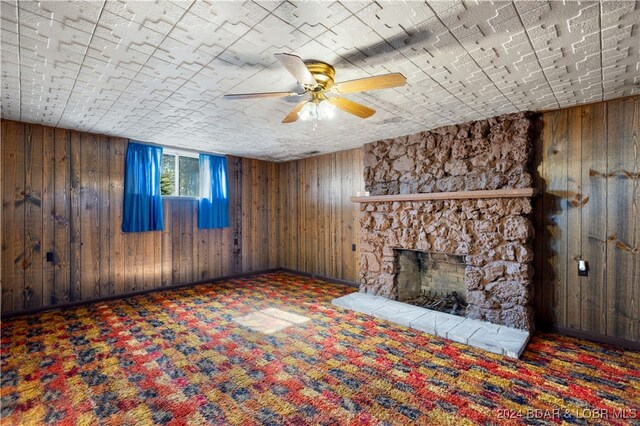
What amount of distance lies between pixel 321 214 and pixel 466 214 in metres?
2.77

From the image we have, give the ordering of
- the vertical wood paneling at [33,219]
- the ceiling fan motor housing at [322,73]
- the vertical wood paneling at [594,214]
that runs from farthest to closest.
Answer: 1. the vertical wood paneling at [33,219]
2. the vertical wood paneling at [594,214]
3. the ceiling fan motor housing at [322,73]

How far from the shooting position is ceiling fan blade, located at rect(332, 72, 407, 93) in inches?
74.6

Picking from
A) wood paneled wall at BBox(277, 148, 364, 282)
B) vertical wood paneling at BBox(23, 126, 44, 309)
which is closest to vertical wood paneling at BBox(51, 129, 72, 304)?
vertical wood paneling at BBox(23, 126, 44, 309)

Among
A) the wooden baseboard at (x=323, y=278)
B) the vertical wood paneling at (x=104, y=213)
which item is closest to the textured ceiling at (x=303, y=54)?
the vertical wood paneling at (x=104, y=213)

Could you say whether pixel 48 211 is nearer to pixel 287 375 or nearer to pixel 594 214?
pixel 287 375

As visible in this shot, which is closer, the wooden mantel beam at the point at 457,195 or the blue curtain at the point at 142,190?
the wooden mantel beam at the point at 457,195

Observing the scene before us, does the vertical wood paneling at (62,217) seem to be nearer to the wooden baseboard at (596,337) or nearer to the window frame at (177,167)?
the window frame at (177,167)

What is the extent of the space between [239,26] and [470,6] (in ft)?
Result: 4.23

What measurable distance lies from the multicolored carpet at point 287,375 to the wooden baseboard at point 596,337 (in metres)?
0.14

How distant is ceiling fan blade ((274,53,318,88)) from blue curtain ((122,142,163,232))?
3616mm

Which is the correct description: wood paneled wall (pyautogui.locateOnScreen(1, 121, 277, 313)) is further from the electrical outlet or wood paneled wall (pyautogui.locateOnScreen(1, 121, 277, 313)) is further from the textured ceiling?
the electrical outlet

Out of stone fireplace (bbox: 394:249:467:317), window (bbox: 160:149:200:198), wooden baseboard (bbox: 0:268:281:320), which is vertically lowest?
wooden baseboard (bbox: 0:268:281:320)

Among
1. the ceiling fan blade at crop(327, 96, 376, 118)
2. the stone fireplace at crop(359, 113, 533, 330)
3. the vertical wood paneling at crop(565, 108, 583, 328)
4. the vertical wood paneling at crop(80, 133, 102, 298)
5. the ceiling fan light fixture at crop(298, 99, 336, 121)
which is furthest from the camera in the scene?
the vertical wood paneling at crop(80, 133, 102, 298)

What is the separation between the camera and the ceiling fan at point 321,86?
1.86 meters
